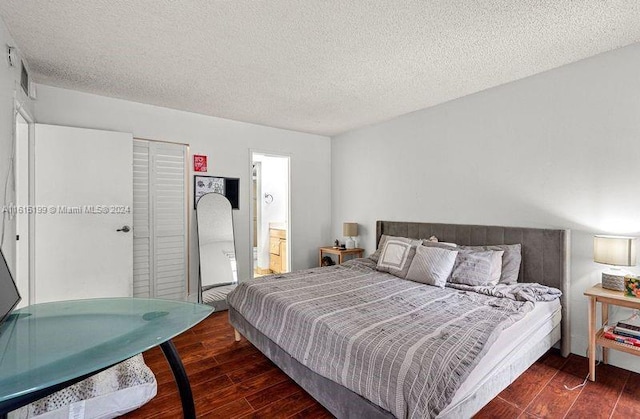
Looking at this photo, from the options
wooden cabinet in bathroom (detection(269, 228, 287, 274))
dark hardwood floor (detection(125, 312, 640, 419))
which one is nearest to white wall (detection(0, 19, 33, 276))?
dark hardwood floor (detection(125, 312, 640, 419))

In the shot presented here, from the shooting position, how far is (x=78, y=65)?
2.54 m

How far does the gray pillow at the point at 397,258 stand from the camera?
3029mm

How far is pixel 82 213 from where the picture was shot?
9.82 feet

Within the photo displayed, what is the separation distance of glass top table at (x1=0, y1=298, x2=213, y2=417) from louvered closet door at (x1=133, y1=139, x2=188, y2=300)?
2.18m

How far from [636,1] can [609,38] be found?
458mm

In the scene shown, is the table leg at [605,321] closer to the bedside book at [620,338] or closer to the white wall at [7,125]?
the bedside book at [620,338]

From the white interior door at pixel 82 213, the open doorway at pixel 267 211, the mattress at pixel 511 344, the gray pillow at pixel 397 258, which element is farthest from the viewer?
the open doorway at pixel 267 211

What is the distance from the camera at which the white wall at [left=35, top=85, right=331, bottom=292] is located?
315 centimetres

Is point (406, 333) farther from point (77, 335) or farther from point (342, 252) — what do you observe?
point (342, 252)

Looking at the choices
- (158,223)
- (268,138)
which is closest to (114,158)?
(158,223)

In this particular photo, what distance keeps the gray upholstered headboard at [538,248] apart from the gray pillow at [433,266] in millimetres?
442

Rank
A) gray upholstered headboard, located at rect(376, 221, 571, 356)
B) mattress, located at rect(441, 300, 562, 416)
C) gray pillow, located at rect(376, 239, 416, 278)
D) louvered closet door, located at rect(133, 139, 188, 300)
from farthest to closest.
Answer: louvered closet door, located at rect(133, 139, 188, 300) < gray pillow, located at rect(376, 239, 416, 278) < gray upholstered headboard, located at rect(376, 221, 571, 356) < mattress, located at rect(441, 300, 562, 416)

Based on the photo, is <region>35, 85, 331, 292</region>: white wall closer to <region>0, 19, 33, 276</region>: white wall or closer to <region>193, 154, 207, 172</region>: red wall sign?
<region>193, 154, 207, 172</region>: red wall sign

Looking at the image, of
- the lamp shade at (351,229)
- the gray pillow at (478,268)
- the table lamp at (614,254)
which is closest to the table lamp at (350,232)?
the lamp shade at (351,229)
